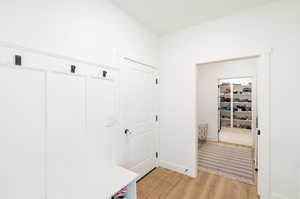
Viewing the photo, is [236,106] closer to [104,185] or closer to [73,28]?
[104,185]

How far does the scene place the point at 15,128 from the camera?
3.96 feet

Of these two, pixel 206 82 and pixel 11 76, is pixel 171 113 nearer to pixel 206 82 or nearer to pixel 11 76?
pixel 11 76

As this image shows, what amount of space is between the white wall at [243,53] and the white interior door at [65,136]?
178cm

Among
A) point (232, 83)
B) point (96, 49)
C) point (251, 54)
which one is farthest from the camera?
point (232, 83)

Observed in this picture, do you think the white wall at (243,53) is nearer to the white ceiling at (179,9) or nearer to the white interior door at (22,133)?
the white ceiling at (179,9)

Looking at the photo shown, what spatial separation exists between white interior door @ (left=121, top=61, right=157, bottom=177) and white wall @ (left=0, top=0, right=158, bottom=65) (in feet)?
1.18

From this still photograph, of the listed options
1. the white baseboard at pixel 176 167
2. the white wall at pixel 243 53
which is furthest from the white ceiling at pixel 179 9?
the white baseboard at pixel 176 167

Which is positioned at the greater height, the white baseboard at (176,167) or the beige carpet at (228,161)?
the white baseboard at (176,167)

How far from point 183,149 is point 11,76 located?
8.95 feet

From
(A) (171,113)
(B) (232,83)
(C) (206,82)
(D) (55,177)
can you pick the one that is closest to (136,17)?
(A) (171,113)

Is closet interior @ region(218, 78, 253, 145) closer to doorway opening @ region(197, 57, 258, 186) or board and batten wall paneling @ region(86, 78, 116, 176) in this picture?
doorway opening @ region(197, 57, 258, 186)

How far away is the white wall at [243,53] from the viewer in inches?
73.4

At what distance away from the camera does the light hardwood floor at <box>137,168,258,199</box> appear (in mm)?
2127

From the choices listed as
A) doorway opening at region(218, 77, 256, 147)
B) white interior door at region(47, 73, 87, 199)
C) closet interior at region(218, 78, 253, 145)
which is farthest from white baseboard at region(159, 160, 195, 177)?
closet interior at region(218, 78, 253, 145)
